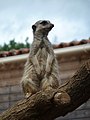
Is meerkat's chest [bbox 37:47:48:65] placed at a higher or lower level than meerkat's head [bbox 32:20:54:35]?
lower

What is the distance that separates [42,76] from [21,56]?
3.07 m

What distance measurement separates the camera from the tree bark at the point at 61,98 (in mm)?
4086

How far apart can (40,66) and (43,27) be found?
1.40 feet

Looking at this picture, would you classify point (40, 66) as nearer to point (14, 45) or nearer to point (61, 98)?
point (61, 98)

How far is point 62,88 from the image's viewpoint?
13.7 ft

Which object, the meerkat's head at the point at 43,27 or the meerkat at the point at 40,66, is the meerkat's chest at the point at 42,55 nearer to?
the meerkat at the point at 40,66

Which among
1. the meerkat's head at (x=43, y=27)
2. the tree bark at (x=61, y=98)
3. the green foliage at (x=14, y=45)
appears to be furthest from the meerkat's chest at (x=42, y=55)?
the green foliage at (x=14, y=45)

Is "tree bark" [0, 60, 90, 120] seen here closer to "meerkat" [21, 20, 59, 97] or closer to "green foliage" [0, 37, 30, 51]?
"meerkat" [21, 20, 59, 97]

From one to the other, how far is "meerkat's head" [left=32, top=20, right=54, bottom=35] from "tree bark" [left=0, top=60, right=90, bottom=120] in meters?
1.00

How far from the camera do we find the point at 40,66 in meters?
4.95

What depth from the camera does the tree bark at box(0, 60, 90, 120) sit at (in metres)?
4.09

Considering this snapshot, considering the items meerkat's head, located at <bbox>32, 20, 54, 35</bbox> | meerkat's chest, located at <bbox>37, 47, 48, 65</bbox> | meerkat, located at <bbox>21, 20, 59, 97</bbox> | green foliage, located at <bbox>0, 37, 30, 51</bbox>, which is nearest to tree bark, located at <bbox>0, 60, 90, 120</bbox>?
meerkat, located at <bbox>21, 20, 59, 97</bbox>

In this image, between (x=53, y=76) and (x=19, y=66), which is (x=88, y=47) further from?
(x=53, y=76)

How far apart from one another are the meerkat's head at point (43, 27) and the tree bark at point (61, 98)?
3.28ft
